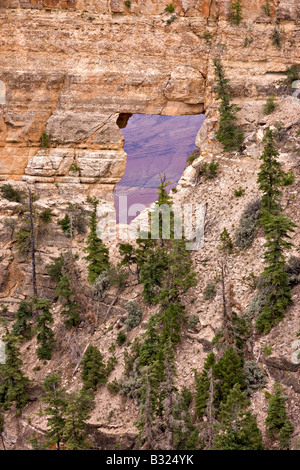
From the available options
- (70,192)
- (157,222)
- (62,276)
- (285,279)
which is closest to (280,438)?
(285,279)

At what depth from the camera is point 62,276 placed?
1353 inches

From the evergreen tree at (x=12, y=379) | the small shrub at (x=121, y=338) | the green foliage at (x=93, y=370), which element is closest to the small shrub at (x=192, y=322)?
the small shrub at (x=121, y=338)

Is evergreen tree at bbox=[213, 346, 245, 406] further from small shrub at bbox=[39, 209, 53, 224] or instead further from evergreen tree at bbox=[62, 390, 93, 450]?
small shrub at bbox=[39, 209, 53, 224]

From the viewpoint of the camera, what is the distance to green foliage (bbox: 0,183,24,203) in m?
37.0

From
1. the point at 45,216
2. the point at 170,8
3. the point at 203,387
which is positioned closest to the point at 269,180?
the point at 203,387

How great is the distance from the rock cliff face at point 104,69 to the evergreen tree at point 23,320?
802 centimetres

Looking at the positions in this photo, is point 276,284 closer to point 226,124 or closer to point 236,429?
point 236,429

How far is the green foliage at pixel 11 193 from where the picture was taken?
37.0 m

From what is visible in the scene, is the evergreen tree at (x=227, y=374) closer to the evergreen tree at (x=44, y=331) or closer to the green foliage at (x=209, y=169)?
the evergreen tree at (x=44, y=331)

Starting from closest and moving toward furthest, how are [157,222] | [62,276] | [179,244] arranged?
[179,244] < [157,222] < [62,276]

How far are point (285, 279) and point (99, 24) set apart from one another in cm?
2204

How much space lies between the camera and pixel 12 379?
2994 centimetres

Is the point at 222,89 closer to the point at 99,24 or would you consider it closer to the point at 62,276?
the point at 99,24

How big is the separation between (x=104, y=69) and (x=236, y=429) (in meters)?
25.8
